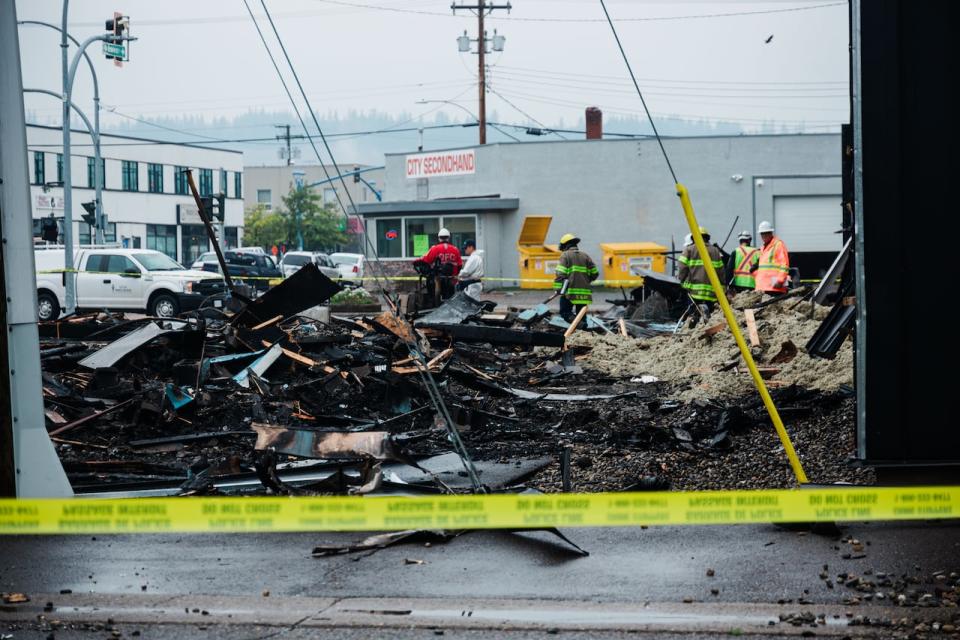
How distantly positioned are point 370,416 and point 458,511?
5772mm

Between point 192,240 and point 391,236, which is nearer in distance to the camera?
point 391,236

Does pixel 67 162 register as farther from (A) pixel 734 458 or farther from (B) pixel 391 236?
(A) pixel 734 458

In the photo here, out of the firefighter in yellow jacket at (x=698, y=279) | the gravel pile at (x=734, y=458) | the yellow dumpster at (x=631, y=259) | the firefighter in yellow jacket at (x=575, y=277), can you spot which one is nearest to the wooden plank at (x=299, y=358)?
A: the gravel pile at (x=734, y=458)

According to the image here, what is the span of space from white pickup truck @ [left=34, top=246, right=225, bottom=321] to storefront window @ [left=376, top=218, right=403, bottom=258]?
57.0 feet

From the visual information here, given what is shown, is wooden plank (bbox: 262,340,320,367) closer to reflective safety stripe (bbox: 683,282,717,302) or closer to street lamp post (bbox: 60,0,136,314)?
reflective safety stripe (bbox: 683,282,717,302)

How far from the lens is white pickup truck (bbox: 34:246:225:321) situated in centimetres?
2697

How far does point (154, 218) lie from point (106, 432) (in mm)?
67697

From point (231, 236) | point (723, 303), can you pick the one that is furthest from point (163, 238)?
point (723, 303)

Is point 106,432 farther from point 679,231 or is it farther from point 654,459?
point 679,231

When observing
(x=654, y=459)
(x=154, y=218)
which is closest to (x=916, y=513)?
(x=654, y=459)

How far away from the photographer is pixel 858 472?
22.9 feet

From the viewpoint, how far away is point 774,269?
16.0 meters

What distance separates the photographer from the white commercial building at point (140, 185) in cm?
6506

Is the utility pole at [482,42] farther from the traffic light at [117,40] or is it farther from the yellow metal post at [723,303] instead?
the yellow metal post at [723,303]
